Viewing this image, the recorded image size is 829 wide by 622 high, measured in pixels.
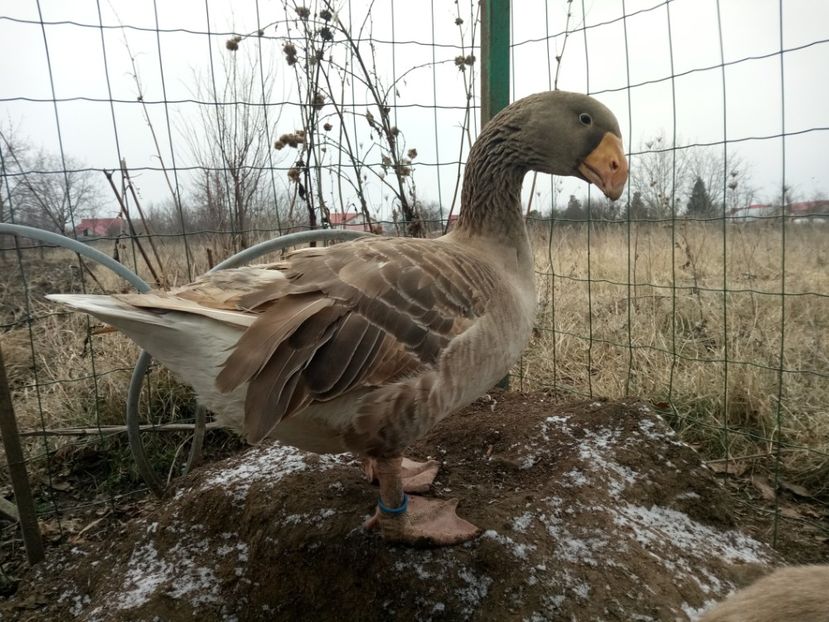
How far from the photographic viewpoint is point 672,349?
4062 millimetres

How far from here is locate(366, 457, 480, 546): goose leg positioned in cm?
188

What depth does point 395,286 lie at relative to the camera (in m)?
1.75

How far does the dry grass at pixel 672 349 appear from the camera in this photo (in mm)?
3352

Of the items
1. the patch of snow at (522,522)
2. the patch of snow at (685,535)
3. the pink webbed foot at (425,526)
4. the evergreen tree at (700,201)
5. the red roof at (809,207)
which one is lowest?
the patch of snow at (685,535)

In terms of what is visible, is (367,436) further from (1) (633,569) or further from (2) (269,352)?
(1) (633,569)

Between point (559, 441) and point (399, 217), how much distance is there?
2.70 meters

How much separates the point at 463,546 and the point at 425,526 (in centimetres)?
16

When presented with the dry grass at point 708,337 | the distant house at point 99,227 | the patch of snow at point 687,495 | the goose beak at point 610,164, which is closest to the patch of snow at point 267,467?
the patch of snow at point 687,495

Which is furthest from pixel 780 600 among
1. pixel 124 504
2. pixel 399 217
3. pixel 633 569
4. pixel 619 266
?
pixel 619 266

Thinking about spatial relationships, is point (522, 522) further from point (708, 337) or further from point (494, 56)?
point (708, 337)

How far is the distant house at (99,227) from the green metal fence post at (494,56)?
9.49 ft

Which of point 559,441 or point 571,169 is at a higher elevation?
point 571,169

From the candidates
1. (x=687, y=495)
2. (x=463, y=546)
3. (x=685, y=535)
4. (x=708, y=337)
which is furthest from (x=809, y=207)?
(x=463, y=546)

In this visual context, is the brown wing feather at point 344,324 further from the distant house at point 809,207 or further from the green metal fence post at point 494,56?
the distant house at point 809,207
